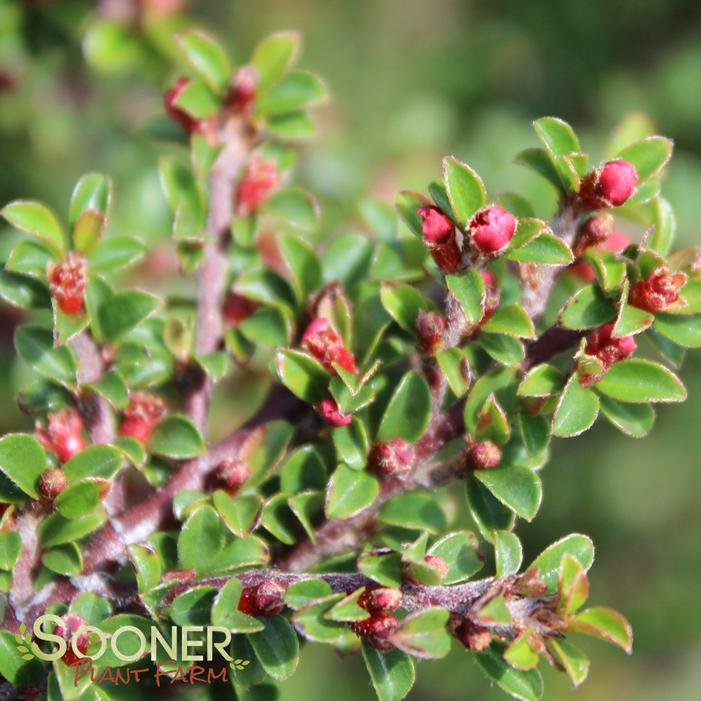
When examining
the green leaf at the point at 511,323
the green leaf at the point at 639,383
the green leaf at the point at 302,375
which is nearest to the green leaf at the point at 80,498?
the green leaf at the point at 302,375

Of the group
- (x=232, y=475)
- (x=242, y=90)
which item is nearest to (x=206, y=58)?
(x=242, y=90)

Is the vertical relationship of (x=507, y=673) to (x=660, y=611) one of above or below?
above

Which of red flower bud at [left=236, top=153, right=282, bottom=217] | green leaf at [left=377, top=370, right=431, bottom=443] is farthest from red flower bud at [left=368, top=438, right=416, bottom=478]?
red flower bud at [left=236, top=153, right=282, bottom=217]

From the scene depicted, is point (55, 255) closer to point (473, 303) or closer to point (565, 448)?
point (473, 303)

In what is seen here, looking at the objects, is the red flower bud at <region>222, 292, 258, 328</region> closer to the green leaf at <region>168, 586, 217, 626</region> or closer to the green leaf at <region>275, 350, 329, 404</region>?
the green leaf at <region>275, 350, 329, 404</region>

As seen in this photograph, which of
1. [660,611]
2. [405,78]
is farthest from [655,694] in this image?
[405,78]

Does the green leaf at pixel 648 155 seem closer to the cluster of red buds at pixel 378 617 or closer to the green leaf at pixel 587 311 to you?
the green leaf at pixel 587 311
